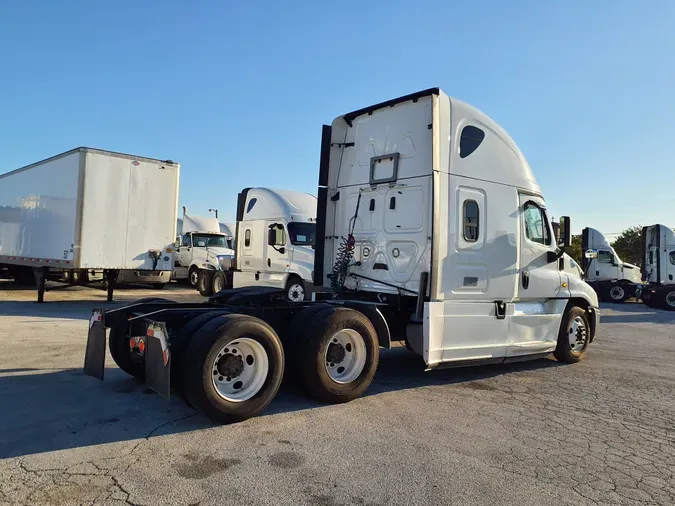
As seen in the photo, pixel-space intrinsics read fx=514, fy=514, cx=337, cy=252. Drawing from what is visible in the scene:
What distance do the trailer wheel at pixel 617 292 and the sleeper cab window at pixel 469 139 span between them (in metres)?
22.1

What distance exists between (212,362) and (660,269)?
77.7 feet

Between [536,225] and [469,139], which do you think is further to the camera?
[536,225]

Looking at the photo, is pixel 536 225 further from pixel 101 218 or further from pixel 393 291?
pixel 101 218

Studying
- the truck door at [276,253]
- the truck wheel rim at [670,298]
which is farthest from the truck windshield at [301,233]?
the truck wheel rim at [670,298]

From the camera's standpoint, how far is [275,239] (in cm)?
1486

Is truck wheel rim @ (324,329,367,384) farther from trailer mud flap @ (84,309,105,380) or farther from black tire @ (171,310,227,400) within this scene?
trailer mud flap @ (84,309,105,380)

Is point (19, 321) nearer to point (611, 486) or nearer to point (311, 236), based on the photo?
point (311, 236)

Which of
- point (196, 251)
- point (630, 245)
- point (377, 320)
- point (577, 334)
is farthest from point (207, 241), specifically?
point (630, 245)

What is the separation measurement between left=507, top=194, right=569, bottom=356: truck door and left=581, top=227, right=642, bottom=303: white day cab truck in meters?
19.6

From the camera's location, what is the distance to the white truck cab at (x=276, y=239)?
14484mm

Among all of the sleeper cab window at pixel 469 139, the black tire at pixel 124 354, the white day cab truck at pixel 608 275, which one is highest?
the sleeper cab window at pixel 469 139

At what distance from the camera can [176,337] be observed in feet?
16.9

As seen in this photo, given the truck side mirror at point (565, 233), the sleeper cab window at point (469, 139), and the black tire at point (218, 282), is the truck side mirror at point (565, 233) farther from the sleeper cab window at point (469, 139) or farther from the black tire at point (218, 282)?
the black tire at point (218, 282)

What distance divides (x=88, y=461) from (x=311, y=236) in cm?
1110
